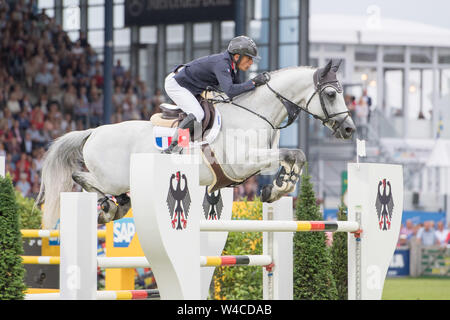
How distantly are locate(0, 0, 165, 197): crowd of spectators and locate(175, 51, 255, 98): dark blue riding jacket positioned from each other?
23.0ft

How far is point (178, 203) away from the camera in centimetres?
452

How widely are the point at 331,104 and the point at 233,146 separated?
690 mm

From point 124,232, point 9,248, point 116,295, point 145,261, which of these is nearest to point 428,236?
point 124,232

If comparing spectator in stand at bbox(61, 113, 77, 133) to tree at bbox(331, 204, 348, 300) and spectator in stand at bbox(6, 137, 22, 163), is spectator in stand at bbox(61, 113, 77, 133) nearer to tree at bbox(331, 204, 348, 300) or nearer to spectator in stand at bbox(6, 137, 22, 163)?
spectator in stand at bbox(6, 137, 22, 163)

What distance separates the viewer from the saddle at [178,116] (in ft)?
18.8

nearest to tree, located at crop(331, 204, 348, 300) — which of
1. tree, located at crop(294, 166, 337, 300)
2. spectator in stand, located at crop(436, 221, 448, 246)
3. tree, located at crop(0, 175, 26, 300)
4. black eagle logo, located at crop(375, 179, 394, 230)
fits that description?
tree, located at crop(294, 166, 337, 300)

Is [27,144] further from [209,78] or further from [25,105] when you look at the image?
[209,78]

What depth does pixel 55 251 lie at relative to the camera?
25.4 feet

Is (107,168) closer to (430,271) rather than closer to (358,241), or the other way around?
(358,241)

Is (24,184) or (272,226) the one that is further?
(24,184)

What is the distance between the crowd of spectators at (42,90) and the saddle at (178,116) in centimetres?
686

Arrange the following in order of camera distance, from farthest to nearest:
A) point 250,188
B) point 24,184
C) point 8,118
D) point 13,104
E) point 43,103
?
point 250,188, point 43,103, point 13,104, point 8,118, point 24,184
